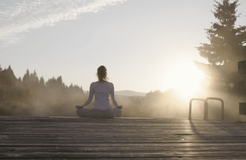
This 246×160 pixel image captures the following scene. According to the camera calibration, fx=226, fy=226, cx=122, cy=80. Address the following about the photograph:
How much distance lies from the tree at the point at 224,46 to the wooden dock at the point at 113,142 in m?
21.7

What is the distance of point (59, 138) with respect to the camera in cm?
367

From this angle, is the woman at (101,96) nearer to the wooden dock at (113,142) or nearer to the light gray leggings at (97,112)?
the light gray leggings at (97,112)

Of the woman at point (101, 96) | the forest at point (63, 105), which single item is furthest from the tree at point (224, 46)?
the woman at point (101, 96)

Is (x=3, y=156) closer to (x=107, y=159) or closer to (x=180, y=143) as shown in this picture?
(x=107, y=159)

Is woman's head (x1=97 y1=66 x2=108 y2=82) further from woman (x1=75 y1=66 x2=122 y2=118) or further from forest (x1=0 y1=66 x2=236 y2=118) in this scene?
forest (x1=0 y1=66 x2=236 y2=118)

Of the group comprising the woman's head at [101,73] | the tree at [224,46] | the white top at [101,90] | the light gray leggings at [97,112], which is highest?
the tree at [224,46]

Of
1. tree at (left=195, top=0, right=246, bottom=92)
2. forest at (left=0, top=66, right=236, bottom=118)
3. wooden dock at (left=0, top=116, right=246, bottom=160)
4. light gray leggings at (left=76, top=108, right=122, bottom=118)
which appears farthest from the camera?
tree at (left=195, top=0, right=246, bottom=92)

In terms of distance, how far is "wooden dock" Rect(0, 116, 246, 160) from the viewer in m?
2.97

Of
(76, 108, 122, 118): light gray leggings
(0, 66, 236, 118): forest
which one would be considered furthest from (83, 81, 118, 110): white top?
(0, 66, 236, 118): forest

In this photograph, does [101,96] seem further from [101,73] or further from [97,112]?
[101,73]

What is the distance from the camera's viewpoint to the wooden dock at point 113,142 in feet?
9.75

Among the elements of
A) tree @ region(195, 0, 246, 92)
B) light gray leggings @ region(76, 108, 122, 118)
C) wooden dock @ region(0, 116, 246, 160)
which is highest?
tree @ region(195, 0, 246, 92)

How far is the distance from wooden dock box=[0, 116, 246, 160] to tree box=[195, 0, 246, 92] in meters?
21.7

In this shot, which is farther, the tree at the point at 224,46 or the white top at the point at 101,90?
the tree at the point at 224,46
